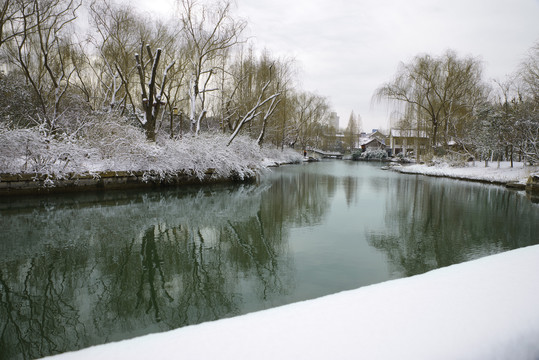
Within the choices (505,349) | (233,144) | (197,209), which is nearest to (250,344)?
(505,349)

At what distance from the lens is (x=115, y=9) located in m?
16.9

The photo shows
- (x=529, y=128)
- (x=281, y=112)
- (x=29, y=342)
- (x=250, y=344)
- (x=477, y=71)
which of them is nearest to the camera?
(x=250, y=344)

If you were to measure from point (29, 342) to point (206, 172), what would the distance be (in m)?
12.1

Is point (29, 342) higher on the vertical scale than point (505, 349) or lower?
lower

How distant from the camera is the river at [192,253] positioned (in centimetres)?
344

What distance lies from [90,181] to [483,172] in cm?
2132

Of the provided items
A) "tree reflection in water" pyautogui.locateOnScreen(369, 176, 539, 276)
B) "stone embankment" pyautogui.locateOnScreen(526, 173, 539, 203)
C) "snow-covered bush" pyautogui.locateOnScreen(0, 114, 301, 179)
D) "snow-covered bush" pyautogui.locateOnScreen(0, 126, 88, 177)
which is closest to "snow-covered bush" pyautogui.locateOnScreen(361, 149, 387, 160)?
"stone embankment" pyautogui.locateOnScreen(526, 173, 539, 203)

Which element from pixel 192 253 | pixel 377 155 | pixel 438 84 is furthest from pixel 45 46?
pixel 377 155

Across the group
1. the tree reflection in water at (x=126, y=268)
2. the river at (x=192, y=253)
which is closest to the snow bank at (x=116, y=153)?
the river at (x=192, y=253)

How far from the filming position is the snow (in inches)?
72.2

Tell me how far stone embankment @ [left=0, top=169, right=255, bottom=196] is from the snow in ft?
33.3

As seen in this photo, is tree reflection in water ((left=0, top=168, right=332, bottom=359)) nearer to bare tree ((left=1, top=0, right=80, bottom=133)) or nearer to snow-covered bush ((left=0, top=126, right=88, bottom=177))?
snow-covered bush ((left=0, top=126, right=88, bottom=177))

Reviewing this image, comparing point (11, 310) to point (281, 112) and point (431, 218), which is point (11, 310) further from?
point (281, 112)

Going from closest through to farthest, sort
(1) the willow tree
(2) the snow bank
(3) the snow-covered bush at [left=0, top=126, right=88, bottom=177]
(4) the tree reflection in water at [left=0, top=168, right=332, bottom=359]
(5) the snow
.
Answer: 1. (5) the snow
2. (4) the tree reflection in water at [left=0, top=168, right=332, bottom=359]
3. (3) the snow-covered bush at [left=0, top=126, right=88, bottom=177]
4. (2) the snow bank
5. (1) the willow tree
